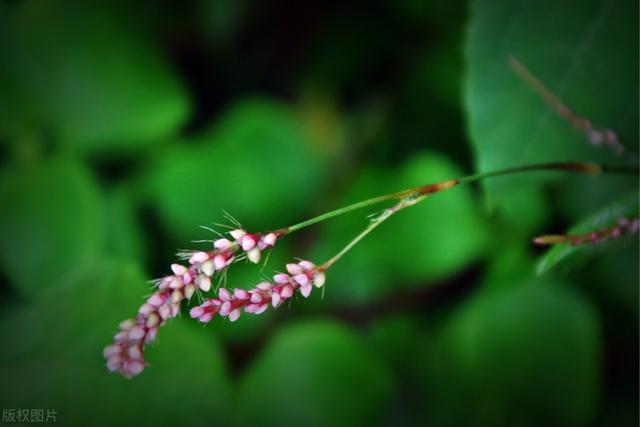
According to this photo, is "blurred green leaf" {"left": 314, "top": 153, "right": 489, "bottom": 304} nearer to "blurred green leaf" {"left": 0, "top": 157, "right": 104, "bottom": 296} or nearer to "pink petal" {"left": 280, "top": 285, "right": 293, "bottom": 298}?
"blurred green leaf" {"left": 0, "top": 157, "right": 104, "bottom": 296}

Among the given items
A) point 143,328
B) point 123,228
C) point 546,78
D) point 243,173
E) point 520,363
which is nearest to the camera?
point 143,328

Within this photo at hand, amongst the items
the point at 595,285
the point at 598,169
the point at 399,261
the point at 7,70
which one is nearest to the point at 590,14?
the point at 598,169

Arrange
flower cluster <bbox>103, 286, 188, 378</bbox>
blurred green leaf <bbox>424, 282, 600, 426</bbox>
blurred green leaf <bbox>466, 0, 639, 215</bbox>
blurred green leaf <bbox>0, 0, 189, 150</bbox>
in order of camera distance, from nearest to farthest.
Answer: flower cluster <bbox>103, 286, 188, 378</bbox> → blurred green leaf <bbox>466, 0, 639, 215</bbox> → blurred green leaf <bbox>424, 282, 600, 426</bbox> → blurred green leaf <bbox>0, 0, 189, 150</bbox>

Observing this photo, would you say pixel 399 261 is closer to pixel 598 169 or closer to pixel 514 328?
pixel 514 328

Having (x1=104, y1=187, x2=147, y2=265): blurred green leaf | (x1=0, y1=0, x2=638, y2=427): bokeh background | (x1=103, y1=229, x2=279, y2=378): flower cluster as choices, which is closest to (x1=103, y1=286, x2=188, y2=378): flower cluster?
(x1=103, y1=229, x2=279, y2=378): flower cluster

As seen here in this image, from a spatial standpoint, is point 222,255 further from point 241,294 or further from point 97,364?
point 97,364

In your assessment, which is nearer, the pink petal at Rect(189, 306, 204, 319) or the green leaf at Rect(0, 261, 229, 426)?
the pink petal at Rect(189, 306, 204, 319)

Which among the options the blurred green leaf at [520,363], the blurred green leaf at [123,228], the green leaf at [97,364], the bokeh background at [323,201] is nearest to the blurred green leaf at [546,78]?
the bokeh background at [323,201]

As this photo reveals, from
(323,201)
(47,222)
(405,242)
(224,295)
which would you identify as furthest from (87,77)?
(224,295)
